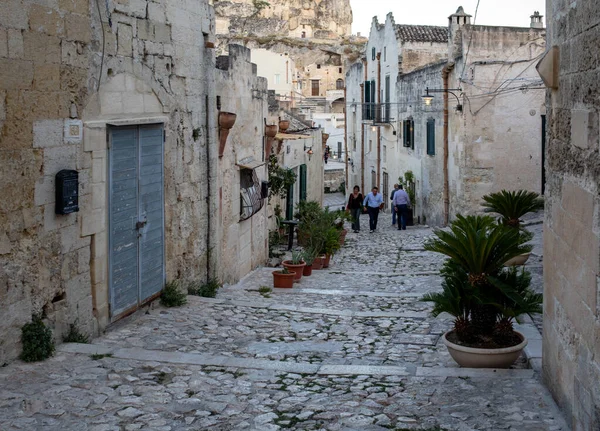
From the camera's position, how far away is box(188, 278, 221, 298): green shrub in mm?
9844

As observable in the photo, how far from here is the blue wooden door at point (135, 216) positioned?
7734 millimetres

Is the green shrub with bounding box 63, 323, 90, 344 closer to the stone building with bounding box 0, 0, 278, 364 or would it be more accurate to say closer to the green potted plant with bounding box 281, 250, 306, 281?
the stone building with bounding box 0, 0, 278, 364

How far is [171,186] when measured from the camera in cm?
912

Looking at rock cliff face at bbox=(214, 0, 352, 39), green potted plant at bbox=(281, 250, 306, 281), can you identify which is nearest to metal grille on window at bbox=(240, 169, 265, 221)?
green potted plant at bbox=(281, 250, 306, 281)

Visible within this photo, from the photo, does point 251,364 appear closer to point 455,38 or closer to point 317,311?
point 317,311

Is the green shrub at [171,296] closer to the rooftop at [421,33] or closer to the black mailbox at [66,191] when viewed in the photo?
the black mailbox at [66,191]

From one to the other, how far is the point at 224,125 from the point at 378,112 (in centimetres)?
2152

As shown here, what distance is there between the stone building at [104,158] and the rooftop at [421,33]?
784 inches

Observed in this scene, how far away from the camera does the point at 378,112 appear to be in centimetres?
3138

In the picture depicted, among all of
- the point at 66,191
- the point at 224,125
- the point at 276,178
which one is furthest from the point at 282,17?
the point at 66,191

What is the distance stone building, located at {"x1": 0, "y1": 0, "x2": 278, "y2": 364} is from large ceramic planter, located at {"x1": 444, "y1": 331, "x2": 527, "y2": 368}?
368cm

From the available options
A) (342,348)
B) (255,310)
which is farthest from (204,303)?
(342,348)

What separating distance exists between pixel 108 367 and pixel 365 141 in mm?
30844

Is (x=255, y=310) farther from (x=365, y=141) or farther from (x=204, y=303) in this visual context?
(x=365, y=141)
